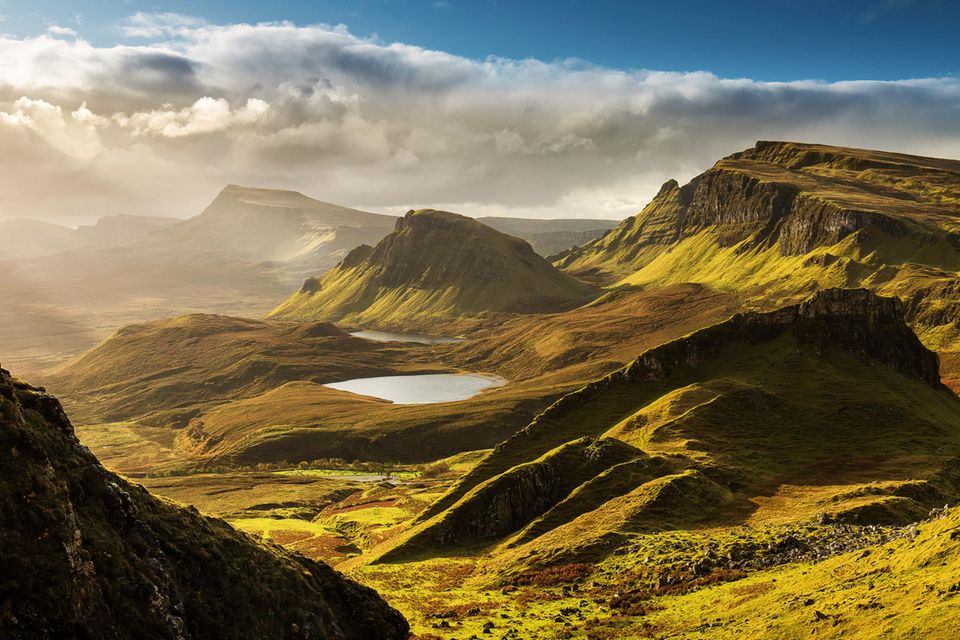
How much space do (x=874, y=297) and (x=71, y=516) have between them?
12054 cm

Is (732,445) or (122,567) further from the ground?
(122,567)

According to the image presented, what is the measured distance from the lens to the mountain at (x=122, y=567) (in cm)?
2933

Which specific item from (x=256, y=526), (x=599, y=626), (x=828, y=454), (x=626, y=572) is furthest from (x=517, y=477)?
(x=256, y=526)

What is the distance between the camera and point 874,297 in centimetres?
11531

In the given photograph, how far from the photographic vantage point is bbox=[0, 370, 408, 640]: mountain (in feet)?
96.2

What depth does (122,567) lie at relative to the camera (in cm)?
3316

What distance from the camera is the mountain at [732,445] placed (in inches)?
2936

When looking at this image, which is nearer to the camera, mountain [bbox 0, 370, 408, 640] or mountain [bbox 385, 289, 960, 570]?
mountain [bbox 0, 370, 408, 640]

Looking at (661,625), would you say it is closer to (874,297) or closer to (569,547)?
(569,547)

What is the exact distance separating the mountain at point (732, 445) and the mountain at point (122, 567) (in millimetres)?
33906

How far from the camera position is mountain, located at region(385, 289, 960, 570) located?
7456 cm

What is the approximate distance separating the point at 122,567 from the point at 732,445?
80718 mm

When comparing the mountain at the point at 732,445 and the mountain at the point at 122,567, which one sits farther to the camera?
the mountain at the point at 732,445

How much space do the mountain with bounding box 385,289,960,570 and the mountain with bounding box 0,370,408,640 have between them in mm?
33906
